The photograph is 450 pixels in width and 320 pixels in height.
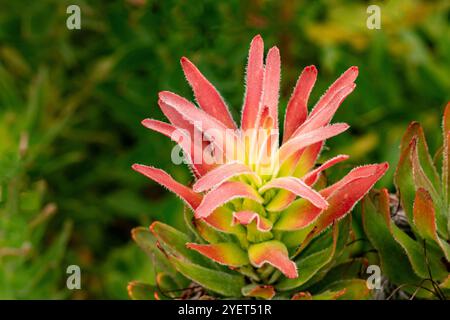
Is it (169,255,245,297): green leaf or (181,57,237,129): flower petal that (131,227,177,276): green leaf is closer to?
(169,255,245,297): green leaf

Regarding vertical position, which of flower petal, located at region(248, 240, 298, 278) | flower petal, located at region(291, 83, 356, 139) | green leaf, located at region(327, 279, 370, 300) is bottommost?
green leaf, located at region(327, 279, 370, 300)

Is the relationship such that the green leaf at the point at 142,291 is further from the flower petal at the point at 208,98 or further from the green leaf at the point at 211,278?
the flower petal at the point at 208,98

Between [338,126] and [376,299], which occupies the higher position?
[338,126]

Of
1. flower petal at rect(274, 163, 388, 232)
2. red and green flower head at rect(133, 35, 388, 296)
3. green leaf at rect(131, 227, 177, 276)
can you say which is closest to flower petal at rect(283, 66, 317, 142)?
red and green flower head at rect(133, 35, 388, 296)

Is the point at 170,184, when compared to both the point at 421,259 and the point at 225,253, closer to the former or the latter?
the point at 225,253

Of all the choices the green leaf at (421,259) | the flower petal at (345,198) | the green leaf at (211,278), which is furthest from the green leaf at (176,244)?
the green leaf at (421,259)

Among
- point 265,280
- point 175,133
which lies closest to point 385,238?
point 265,280
